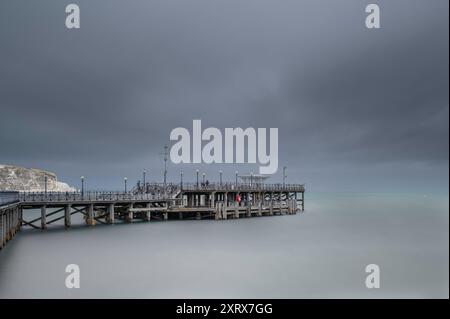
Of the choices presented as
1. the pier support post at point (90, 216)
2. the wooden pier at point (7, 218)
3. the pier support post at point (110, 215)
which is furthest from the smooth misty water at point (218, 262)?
the pier support post at point (90, 216)

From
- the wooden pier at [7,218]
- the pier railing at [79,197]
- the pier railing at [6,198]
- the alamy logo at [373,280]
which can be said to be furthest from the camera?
the pier railing at [79,197]

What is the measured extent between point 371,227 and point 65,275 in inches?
1760

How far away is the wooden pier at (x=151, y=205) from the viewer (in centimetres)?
4219

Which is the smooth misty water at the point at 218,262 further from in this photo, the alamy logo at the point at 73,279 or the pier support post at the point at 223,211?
the pier support post at the point at 223,211

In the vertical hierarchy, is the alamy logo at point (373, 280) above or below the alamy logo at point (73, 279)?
below

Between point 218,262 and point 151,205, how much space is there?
24.0 metres

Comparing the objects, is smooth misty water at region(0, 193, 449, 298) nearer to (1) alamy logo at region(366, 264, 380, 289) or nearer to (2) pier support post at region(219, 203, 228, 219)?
(1) alamy logo at region(366, 264, 380, 289)

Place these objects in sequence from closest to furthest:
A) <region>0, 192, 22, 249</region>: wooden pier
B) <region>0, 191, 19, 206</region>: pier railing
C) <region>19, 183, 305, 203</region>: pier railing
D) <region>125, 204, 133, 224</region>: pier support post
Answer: <region>0, 191, 19, 206</region>: pier railing
<region>0, 192, 22, 249</region>: wooden pier
<region>19, 183, 305, 203</region>: pier railing
<region>125, 204, 133, 224</region>: pier support post

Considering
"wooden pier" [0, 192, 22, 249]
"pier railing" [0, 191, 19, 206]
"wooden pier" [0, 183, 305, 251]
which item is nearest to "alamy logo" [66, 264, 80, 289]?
"wooden pier" [0, 192, 22, 249]

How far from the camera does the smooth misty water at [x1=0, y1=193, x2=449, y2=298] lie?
75.6 feet

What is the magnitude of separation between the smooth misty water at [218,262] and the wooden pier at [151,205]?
3.12 m

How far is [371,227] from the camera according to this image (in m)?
57.6

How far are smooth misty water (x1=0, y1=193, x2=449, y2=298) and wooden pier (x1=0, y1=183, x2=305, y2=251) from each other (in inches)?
123

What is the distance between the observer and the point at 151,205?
52469 millimetres
